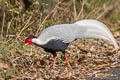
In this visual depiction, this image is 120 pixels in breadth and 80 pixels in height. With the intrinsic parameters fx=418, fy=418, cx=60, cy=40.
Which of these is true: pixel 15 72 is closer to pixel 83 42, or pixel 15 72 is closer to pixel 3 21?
pixel 3 21

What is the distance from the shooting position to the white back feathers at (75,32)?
6609 millimetres

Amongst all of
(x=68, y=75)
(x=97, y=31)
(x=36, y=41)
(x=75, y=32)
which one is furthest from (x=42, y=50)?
(x=68, y=75)

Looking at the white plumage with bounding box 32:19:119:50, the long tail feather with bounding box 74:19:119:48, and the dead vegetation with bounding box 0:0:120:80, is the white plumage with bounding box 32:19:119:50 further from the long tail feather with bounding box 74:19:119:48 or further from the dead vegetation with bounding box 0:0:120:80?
the dead vegetation with bounding box 0:0:120:80

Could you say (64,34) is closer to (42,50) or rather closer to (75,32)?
(75,32)

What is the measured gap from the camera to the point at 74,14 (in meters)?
9.42

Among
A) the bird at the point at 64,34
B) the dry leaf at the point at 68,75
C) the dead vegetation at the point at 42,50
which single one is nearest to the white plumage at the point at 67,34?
the bird at the point at 64,34

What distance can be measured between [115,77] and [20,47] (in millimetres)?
2089

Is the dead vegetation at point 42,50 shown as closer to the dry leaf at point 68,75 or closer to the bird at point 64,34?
the dry leaf at point 68,75

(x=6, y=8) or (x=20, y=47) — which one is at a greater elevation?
(x=6, y=8)

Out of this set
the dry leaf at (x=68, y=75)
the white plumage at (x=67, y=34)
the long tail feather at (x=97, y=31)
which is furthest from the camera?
the long tail feather at (x=97, y=31)

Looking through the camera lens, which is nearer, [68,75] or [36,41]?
[68,75]

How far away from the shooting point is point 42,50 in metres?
7.71

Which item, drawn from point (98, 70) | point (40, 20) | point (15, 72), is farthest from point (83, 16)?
point (15, 72)

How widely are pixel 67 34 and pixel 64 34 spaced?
0.05 meters
